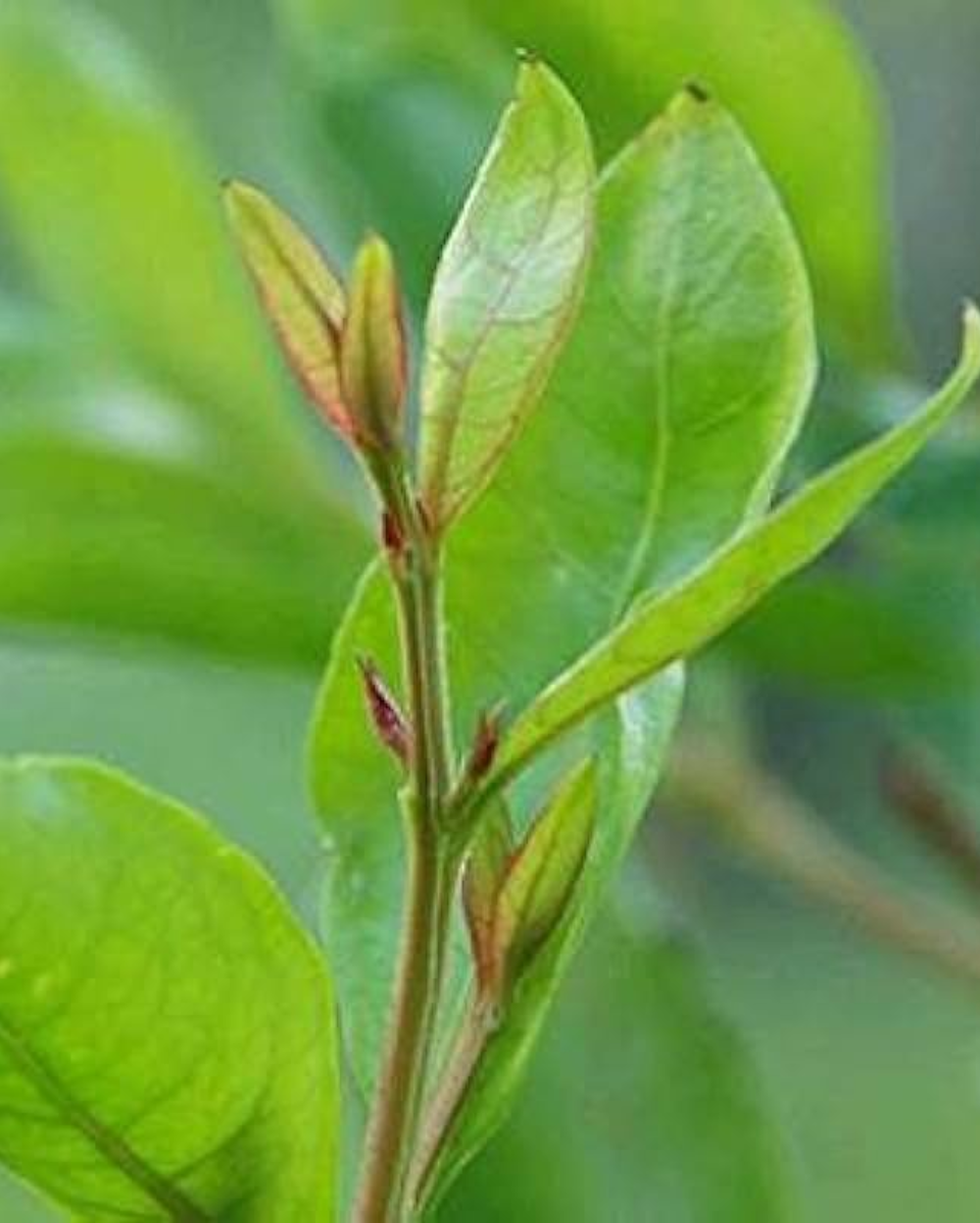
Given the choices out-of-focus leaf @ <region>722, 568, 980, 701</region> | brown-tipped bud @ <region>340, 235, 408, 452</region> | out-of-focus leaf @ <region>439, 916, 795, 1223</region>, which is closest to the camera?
brown-tipped bud @ <region>340, 235, 408, 452</region>

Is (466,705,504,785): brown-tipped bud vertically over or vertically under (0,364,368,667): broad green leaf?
over

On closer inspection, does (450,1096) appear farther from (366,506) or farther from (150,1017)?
(366,506)

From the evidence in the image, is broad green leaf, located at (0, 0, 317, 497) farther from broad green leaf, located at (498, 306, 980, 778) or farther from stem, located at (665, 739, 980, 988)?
broad green leaf, located at (498, 306, 980, 778)

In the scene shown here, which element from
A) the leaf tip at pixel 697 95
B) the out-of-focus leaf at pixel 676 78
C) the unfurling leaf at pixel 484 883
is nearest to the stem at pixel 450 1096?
the unfurling leaf at pixel 484 883

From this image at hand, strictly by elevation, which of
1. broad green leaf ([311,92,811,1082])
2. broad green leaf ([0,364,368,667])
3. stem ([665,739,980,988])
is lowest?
stem ([665,739,980,988])

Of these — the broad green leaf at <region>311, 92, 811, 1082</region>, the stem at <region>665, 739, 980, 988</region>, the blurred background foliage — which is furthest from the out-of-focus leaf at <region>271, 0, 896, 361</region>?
the broad green leaf at <region>311, 92, 811, 1082</region>

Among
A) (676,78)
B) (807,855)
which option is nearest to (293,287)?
(676,78)
